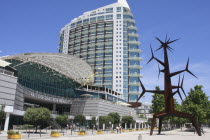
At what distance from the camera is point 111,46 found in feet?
480

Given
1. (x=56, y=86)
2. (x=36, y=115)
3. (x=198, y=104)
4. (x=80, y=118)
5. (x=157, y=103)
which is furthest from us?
(x=56, y=86)

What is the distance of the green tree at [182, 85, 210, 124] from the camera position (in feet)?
191

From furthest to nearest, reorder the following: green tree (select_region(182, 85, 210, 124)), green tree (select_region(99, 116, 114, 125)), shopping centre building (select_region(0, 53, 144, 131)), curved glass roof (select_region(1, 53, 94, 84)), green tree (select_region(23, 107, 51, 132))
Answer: green tree (select_region(99, 116, 114, 125)), curved glass roof (select_region(1, 53, 94, 84)), shopping centre building (select_region(0, 53, 144, 131)), green tree (select_region(182, 85, 210, 124)), green tree (select_region(23, 107, 51, 132))

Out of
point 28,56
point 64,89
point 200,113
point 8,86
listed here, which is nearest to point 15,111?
point 8,86

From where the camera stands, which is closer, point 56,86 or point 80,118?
point 80,118

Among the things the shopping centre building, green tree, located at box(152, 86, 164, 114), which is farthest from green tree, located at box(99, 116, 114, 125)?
green tree, located at box(152, 86, 164, 114)

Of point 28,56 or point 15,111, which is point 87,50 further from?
point 15,111

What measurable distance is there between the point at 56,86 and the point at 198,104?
48.9m

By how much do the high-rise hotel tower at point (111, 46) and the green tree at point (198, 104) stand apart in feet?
247

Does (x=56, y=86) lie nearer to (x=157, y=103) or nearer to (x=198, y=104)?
(x=157, y=103)

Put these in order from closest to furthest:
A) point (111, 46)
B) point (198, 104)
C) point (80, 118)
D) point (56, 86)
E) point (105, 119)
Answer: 1. point (198, 104)
2. point (105, 119)
3. point (80, 118)
4. point (56, 86)
5. point (111, 46)

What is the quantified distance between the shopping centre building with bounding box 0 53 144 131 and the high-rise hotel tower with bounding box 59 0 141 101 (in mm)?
41339

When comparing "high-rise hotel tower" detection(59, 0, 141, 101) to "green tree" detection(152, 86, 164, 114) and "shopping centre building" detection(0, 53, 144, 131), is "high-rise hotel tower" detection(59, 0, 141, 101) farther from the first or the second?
"green tree" detection(152, 86, 164, 114)

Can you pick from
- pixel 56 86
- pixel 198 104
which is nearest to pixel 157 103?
pixel 198 104
